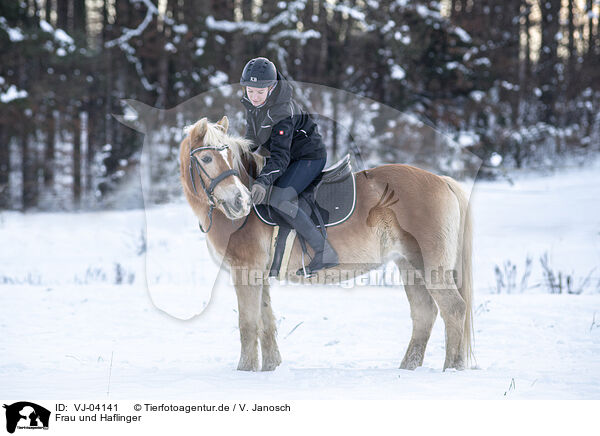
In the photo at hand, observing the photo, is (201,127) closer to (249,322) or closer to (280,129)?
(280,129)

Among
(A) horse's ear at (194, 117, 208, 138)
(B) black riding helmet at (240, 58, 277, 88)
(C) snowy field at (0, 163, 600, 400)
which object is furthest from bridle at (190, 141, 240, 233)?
(C) snowy field at (0, 163, 600, 400)

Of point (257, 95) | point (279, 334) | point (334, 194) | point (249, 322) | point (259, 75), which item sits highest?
point (259, 75)

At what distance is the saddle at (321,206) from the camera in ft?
13.7

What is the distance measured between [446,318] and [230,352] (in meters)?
2.09

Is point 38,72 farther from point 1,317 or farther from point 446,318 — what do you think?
point 446,318

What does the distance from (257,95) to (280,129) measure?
12.5 inches

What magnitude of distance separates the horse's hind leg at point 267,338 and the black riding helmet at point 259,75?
164cm

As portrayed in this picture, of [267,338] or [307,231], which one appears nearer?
[307,231]

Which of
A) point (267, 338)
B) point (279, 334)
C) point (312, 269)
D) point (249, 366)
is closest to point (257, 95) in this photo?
point (312, 269)

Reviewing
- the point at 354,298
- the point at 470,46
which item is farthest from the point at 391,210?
the point at 470,46

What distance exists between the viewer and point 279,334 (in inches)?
227

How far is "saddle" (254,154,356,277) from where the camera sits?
418 cm

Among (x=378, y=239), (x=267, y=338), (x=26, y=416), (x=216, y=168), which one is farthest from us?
(x=267, y=338)

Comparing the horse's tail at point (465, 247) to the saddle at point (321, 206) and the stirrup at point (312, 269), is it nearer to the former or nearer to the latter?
the saddle at point (321, 206)
